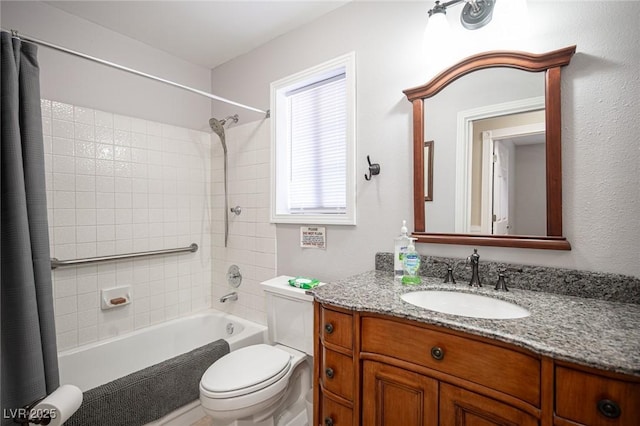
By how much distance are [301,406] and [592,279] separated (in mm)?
1555

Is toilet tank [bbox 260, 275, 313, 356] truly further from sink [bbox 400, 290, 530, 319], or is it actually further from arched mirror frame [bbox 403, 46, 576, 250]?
arched mirror frame [bbox 403, 46, 576, 250]

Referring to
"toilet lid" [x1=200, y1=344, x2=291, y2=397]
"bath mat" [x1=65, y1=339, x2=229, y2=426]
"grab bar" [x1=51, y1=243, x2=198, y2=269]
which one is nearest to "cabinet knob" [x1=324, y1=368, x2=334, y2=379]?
"toilet lid" [x1=200, y1=344, x2=291, y2=397]

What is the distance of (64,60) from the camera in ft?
6.15

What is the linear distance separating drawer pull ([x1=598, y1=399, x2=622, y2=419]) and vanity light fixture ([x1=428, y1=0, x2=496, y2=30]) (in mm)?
1371

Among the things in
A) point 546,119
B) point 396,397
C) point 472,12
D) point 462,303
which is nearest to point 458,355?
point 396,397

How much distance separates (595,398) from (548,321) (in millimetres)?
225

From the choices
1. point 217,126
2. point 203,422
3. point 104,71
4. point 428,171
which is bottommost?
point 203,422

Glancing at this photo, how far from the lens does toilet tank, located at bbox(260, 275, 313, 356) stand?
5.37 ft

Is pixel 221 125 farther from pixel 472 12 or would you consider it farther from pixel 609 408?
pixel 609 408

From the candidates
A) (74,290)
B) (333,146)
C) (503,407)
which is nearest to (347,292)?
(503,407)

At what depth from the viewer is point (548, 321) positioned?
0.87m

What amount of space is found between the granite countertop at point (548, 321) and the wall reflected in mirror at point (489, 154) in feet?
0.99

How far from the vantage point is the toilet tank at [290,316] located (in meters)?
1.64

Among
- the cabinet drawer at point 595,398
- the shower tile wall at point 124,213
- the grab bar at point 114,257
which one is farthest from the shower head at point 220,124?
the cabinet drawer at point 595,398
